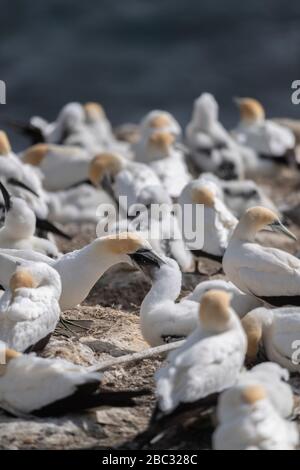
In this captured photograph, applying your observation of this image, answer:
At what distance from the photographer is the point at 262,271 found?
8.29 metres

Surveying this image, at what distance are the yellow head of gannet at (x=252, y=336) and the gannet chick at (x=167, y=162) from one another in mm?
4969

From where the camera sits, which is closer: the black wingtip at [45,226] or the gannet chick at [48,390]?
the gannet chick at [48,390]

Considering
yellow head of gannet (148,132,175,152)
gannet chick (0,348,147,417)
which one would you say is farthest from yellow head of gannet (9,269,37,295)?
yellow head of gannet (148,132,175,152)

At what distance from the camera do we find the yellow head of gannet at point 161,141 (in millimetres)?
13562

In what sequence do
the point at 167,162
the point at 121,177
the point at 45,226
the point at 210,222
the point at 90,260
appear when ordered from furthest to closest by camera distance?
1. the point at 167,162
2. the point at 121,177
3. the point at 45,226
4. the point at 210,222
5. the point at 90,260

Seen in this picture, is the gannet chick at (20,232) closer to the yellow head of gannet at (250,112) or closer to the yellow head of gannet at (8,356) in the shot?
the yellow head of gannet at (8,356)

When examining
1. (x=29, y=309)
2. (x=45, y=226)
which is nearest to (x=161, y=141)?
(x=45, y=226)

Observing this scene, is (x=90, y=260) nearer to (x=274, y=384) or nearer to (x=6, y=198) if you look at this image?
(x=6, y=198)

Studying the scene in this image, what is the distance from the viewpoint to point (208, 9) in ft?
90.9

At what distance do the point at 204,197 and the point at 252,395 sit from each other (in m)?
4.34

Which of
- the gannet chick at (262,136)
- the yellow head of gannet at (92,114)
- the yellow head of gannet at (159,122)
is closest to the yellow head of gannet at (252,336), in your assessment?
the yellow head of gannet at (159,122)

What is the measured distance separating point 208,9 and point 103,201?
51.1 feet

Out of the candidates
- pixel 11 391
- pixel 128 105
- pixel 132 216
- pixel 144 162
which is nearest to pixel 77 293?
pixel 11 391

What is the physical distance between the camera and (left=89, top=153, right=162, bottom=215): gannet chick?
11.6 m
